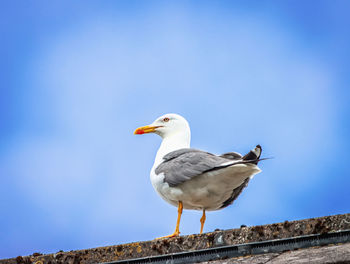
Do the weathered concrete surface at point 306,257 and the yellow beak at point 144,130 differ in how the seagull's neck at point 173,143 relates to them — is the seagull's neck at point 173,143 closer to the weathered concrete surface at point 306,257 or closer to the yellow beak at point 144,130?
the yellow beak at point 144,130

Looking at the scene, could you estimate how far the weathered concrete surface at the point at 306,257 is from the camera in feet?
11.5

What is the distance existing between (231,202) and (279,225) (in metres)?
3.53

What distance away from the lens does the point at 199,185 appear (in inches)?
283

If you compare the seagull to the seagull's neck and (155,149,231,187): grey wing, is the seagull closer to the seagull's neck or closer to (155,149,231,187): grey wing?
(155,149,231,187): grey wing

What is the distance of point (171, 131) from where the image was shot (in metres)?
8.79

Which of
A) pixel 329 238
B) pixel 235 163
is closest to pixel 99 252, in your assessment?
pixel 329 238

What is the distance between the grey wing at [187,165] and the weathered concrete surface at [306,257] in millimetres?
2783

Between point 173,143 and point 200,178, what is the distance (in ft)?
5.12

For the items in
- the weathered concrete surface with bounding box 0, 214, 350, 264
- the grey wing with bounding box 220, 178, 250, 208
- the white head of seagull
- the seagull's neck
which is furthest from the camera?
the white head of seagull

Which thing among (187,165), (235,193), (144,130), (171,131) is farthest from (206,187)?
(144,130)

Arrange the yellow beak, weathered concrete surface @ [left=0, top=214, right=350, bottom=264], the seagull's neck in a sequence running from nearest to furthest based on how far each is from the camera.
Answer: weathered concrete surface @ [left=0, top=214, right=350, bottom=264], the seagull's neck, the yellow beak

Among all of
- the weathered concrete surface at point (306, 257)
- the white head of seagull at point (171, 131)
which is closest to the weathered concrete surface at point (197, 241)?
the weathered concrete surface at point (306, 257)

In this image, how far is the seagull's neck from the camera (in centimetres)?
844

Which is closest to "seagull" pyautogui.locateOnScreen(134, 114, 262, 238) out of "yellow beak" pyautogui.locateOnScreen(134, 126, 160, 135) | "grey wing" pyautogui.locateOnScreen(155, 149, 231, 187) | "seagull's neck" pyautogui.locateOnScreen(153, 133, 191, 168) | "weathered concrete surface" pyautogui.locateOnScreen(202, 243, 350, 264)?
"grey wing" pyautogui.locateOnScreen(155, 149, 231, 187)
